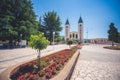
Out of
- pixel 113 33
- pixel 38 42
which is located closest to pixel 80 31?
pixel 113 33

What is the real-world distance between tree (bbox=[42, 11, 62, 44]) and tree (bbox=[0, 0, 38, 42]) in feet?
93.7

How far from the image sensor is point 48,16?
66.4 metres

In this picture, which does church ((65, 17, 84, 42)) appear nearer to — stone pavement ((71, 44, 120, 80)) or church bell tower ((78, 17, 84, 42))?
church bell tower ((78, 17, 84, 42))

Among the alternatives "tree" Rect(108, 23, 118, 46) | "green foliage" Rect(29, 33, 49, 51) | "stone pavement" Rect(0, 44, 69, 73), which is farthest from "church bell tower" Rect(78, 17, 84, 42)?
"green foliage" Rect(29, 33, 49, 51)

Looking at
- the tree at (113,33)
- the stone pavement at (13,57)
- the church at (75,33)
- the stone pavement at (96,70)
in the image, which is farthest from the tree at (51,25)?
the stone pavement at (96,70)

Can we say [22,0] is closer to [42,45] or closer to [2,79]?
[42,45]

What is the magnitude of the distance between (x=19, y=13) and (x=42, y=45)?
3013 centimetres

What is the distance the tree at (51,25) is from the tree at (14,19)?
2855cm

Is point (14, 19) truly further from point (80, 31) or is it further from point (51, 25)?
point (80, 31)

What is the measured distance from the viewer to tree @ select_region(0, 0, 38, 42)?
96.2ft

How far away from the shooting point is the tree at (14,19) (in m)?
29.3

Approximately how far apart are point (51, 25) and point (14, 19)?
33793mm

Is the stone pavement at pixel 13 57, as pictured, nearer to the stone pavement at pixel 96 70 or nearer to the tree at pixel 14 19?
the stone pavement at pixel 96 70

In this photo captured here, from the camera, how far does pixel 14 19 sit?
1283 inches
